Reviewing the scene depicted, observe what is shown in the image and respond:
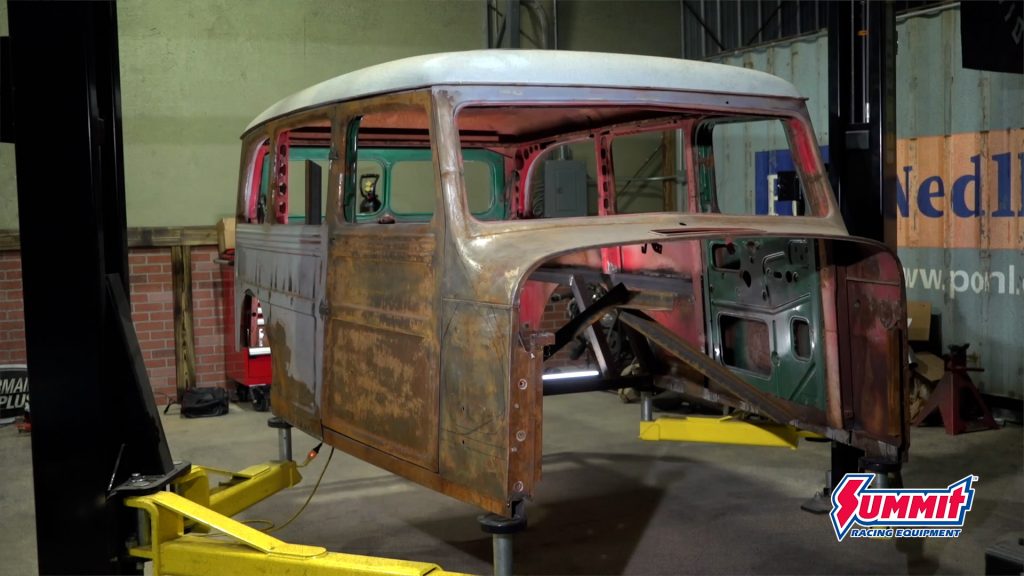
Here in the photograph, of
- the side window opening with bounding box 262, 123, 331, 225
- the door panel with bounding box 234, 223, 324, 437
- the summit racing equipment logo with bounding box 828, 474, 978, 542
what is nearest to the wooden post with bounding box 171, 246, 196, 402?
the side window opening with bounding box 262, 123, 331, 225

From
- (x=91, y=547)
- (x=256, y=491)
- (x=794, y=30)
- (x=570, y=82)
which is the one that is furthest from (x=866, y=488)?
(x=794, y=30)

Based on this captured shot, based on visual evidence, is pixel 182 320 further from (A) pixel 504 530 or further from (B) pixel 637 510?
(A) pixel 504 530

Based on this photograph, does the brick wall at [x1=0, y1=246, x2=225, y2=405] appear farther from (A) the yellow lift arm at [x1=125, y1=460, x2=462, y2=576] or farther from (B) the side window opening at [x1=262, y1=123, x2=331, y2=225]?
(A) the yellow lift arm at [x1=125, y1=460, x2=462, y2=576]

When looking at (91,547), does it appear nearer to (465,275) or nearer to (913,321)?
(465,275)

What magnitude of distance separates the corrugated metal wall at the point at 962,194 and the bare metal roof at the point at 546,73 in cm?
432

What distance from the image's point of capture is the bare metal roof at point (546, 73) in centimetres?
361

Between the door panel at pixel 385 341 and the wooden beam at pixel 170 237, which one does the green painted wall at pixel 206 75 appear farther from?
the door panel at pixel 385 341

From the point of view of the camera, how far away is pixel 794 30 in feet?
33.7

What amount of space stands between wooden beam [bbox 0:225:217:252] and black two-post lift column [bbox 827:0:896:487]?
6.09m

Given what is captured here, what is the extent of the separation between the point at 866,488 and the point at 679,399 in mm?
3929

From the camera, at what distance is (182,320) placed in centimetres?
931

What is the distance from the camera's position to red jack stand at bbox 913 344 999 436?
23.7ft

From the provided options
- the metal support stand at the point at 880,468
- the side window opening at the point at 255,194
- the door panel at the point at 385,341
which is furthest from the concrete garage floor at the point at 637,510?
the side window opening at the point at 255,194

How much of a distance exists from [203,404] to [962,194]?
6751 millimetres
